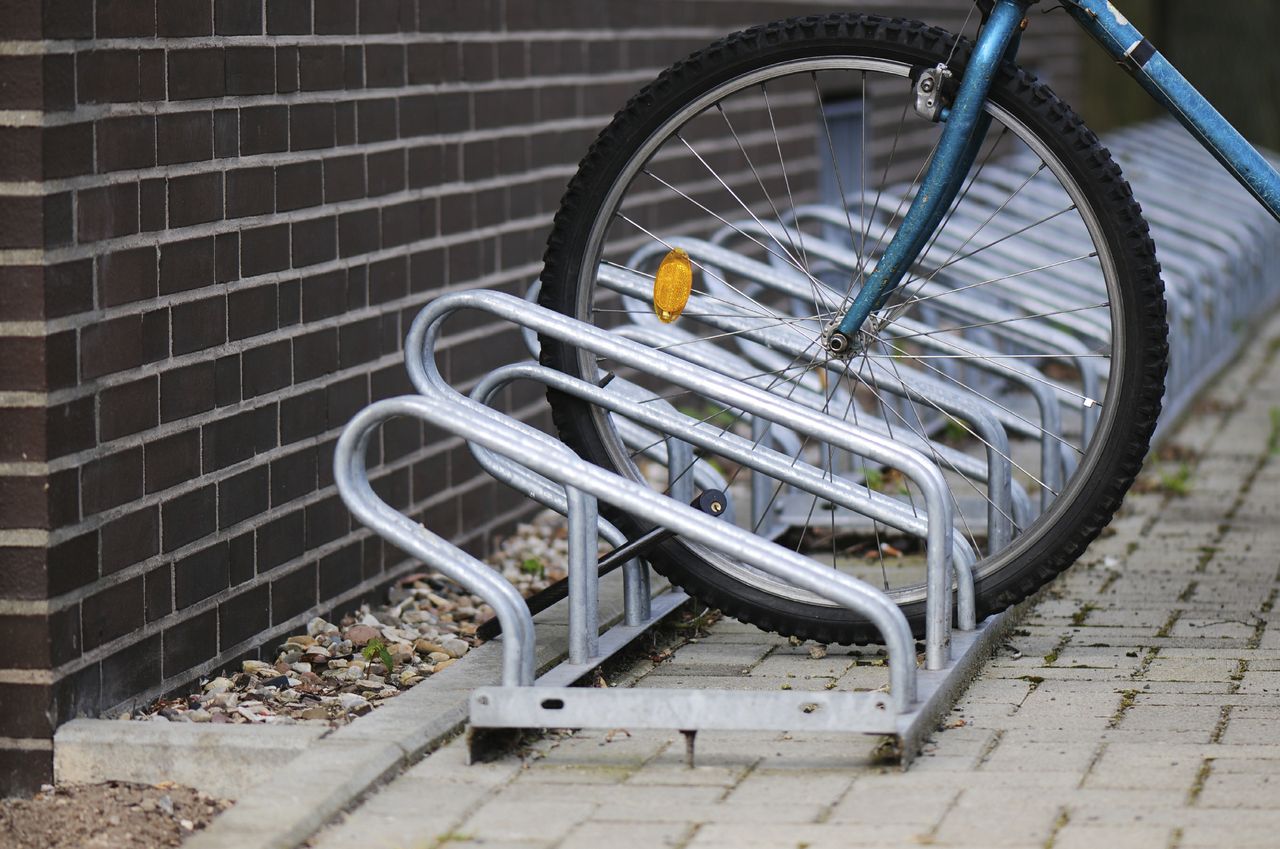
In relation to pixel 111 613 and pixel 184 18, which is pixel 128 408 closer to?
pixel 111 613

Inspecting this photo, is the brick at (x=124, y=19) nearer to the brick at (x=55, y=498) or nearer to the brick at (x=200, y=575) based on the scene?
the brick at (x=55, y=498)

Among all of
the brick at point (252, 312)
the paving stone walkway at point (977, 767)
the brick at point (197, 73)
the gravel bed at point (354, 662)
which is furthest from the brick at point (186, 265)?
the paving stone walkway at point (977, 767)

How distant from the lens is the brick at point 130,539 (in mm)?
3430

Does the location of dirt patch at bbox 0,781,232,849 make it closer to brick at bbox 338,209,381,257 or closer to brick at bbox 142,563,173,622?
brick at bbox 142,563,173,622

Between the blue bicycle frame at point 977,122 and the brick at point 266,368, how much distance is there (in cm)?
112

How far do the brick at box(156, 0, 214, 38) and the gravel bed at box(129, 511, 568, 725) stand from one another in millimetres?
1226

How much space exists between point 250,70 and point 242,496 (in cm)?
85

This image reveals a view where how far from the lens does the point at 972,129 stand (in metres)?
3.85

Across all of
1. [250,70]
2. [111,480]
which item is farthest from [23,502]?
[250,70]

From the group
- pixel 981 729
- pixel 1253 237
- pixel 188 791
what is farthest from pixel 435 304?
pixel 1253 237

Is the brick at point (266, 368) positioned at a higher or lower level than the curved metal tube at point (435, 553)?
higher

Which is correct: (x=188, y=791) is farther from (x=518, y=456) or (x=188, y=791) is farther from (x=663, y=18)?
(x=663, y=18)

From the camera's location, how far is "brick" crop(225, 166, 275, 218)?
3859 mm

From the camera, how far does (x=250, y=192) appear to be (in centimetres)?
394
